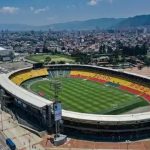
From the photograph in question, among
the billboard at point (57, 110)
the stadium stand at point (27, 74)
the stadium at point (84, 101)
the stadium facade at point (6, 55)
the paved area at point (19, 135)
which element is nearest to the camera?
the paved area at point (19, 135)

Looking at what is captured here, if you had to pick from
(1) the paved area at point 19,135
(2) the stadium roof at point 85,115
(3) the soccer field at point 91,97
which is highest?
(2) the stadium roof at point 85,115

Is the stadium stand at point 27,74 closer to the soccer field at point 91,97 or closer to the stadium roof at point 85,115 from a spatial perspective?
the soccer field at point 91,97

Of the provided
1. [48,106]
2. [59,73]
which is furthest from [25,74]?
[48,106]

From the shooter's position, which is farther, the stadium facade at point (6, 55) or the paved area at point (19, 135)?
the stadium facade at point (6, 55)

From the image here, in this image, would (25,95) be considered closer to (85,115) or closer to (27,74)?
(85,115)

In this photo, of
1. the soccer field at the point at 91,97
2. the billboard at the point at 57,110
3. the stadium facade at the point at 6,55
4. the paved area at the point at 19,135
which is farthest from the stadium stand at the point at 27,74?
the stadium facade at the point at 6,55

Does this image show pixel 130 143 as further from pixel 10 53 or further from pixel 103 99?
pixel 10 53

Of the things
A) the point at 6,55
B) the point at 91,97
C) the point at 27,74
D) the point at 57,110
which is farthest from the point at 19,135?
the point at 6,55

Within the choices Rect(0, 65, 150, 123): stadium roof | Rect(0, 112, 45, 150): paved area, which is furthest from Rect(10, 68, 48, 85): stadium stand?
Rect(0, 112, 45, 150): paved area
